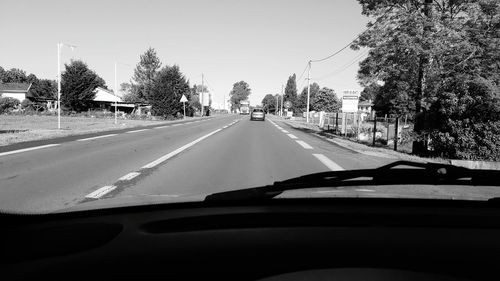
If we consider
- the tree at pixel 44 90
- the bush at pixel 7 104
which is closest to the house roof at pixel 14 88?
the tree at pixel 44 90

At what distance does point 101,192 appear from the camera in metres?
5.68

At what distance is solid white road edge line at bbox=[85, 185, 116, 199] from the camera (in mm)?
5399

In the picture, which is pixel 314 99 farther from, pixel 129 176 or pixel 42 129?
pixel 129 176

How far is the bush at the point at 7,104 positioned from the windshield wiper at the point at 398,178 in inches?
2228

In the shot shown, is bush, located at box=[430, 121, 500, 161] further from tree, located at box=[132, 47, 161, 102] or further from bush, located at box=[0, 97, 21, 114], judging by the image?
tree, located at box=[132, 47, 161, 102]

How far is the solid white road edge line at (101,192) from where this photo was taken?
17.7ft

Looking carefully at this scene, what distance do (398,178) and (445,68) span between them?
42.6 feet

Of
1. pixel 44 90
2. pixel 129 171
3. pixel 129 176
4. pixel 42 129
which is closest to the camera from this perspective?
pixel 129 176

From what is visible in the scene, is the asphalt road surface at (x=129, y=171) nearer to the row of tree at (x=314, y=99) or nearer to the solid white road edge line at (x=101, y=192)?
the solid white road edge line at (x=101, y=192)

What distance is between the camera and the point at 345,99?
2270 cm

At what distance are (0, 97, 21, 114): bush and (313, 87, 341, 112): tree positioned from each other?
7508 centimetres

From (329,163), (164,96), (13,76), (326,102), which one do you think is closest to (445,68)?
(329,163)

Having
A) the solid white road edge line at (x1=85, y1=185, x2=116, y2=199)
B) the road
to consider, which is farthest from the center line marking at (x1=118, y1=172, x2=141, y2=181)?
the solid white road edge line at (x1=85, y1=185, x2=116, y2=199)

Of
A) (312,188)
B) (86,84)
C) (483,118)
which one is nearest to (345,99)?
(483,118)
